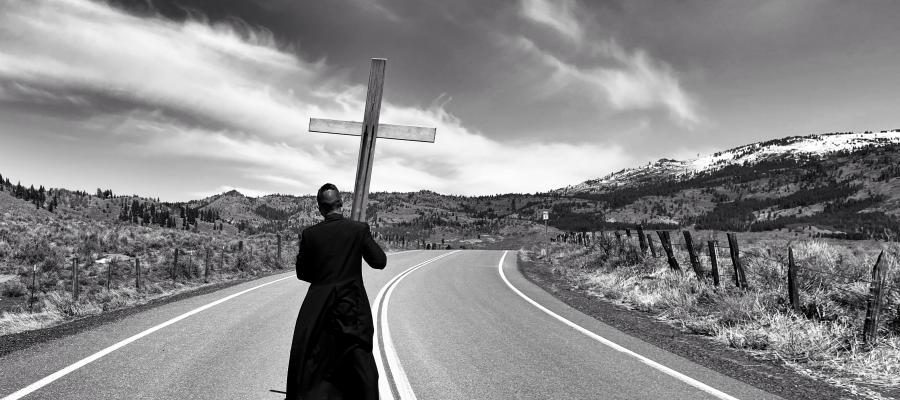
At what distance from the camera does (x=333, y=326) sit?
3.12 meters

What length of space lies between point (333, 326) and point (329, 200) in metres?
0.94

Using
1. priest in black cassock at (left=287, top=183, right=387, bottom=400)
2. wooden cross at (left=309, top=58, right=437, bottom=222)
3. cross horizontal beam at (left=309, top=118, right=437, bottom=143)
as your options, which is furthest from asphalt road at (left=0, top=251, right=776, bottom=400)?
cross horizontal beam at (left=309, top=118, right=437, bottom=143)

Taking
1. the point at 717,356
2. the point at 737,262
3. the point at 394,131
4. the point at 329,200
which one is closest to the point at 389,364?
the point at 394,131

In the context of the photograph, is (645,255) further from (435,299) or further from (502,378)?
(502,378)

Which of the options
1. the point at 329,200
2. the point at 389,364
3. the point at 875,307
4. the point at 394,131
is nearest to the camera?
the point at 329,200

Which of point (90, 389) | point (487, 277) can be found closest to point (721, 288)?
point (487, 277)

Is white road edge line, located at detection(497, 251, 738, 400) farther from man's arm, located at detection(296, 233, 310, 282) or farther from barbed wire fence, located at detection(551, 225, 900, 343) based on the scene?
man's arm, located at detection(296, 233, 310, 282)

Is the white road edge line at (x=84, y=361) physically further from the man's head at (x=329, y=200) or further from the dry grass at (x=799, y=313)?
the dry grass at (x=799, y=313)

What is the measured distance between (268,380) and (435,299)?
289 inches

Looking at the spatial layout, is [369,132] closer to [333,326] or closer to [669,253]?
[333,326]

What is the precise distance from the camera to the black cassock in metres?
3.07

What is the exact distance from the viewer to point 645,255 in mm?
16531

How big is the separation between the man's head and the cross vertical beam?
876mm

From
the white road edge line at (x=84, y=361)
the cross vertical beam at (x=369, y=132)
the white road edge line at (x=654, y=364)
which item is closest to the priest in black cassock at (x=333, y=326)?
the cross vertical beam at (x=369, y=132)
